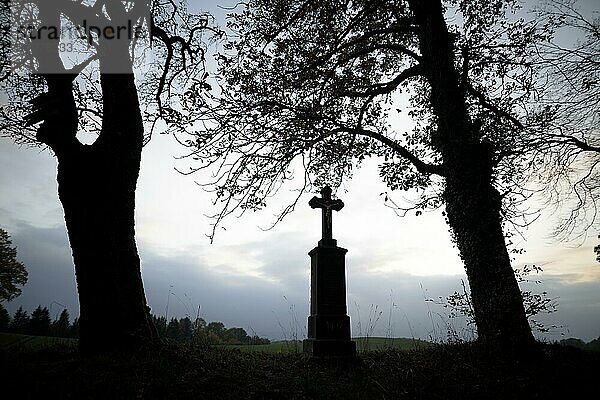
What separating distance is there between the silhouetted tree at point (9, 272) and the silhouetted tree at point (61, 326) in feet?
31.7

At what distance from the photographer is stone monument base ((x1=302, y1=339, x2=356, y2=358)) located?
321 inches

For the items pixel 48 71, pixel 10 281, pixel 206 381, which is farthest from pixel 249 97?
pixel 10 281

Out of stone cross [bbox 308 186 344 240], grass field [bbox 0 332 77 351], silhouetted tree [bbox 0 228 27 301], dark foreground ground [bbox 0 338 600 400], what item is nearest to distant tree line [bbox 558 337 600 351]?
dark foreground ground [bbox 0 338 600 400]

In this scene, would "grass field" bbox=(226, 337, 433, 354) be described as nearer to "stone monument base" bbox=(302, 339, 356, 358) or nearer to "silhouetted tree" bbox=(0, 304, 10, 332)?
"stone monument base" bbox=(302, 339, 356, 358)

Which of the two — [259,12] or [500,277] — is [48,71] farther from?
[500,277]

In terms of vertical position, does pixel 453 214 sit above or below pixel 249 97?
below

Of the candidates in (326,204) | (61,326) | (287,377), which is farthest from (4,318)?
(326,204)

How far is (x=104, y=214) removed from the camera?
5.92 meters

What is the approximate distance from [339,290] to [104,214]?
17.9ft

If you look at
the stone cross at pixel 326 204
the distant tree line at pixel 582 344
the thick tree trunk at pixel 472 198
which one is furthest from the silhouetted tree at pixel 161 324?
the distant tree line at pixel 582 344

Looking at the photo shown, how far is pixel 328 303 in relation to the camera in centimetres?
877

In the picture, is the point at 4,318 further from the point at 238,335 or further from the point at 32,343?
the point at 238,335

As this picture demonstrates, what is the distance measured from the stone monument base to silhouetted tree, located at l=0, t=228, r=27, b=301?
43.5 feet

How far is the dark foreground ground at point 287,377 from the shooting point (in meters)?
4.00
